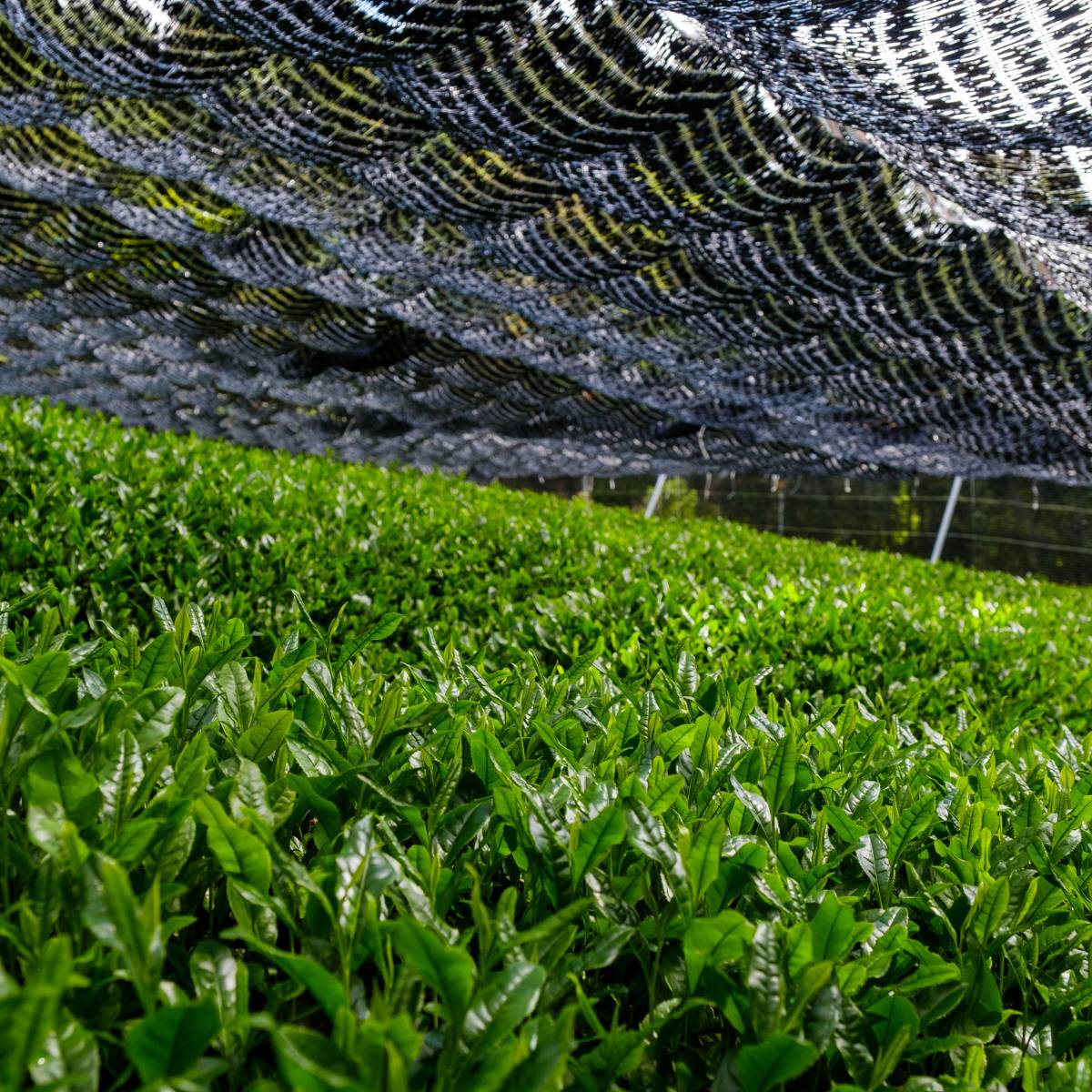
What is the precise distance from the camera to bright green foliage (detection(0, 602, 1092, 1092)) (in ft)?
2.05

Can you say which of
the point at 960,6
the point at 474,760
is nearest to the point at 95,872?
the point at 474,760

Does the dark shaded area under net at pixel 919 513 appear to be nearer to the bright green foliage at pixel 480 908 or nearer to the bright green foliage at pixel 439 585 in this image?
the bright green foliage at pixel 439 585

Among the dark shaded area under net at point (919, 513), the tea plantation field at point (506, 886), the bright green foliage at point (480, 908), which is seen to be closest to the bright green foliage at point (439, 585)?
the tea plantation field at point (506, 886)

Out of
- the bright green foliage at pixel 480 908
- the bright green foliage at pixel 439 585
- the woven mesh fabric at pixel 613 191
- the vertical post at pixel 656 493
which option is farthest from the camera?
the vertical post at pixel 656 493

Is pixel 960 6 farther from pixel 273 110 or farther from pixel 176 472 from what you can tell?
pixel 176 472

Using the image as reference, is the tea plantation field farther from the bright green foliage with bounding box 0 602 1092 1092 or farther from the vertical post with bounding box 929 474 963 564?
the vertical post with bounding box 929 474 963 564

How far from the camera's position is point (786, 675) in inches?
112

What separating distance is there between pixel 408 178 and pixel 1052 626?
12.9 feet

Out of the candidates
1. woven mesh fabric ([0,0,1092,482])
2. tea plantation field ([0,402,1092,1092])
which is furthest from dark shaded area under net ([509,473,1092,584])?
tea plantation field ([0,402,1092,1092])

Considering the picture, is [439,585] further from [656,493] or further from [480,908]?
[656,493]

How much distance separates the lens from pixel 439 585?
3.79 metres

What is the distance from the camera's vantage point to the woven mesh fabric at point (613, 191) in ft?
8.92

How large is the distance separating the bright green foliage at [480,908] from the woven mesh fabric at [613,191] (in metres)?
2.12

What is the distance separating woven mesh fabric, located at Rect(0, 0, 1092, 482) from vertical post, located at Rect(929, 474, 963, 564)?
4.86 m
